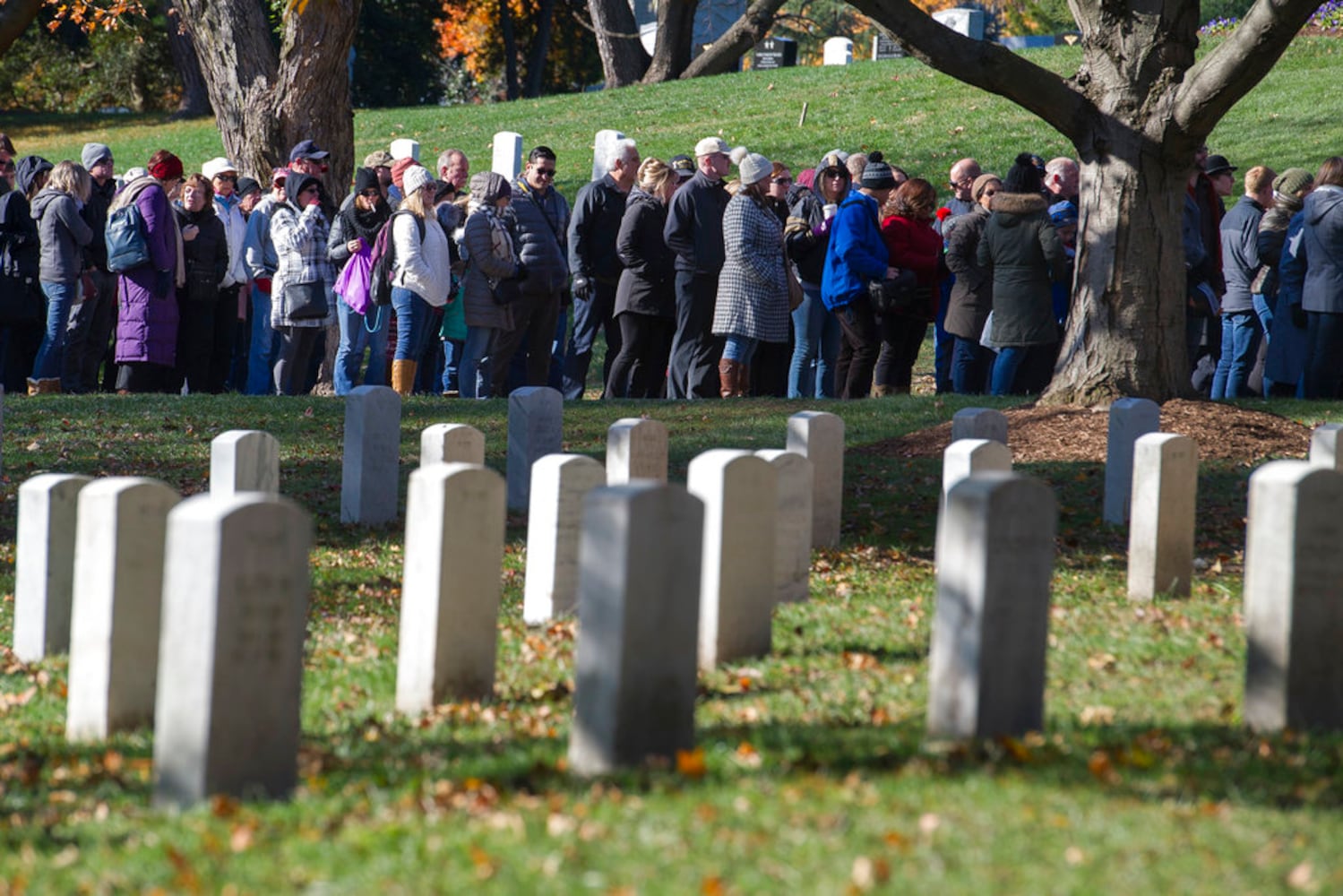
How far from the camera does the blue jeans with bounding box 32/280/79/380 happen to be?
13859 mm

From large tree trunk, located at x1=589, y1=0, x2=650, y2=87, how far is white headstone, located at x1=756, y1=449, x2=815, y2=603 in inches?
1366

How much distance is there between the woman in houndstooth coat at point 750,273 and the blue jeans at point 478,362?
1949mm

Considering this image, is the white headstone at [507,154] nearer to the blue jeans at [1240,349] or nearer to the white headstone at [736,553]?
the blue jeans at [1240,349]

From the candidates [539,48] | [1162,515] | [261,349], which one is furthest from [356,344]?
[539,48]

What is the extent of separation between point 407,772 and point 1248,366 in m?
12.1

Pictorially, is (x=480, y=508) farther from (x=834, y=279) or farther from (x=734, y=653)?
(x=834, y=279)

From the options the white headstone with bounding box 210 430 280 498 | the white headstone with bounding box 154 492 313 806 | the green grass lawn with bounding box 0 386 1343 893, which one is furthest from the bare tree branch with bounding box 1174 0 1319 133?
the white headstone with bounding box 154 492 313 806

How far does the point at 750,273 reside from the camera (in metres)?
13.4

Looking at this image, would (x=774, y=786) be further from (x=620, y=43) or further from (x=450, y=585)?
(x=620, y=43)

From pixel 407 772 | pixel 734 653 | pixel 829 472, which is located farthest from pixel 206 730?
pixel 829 472

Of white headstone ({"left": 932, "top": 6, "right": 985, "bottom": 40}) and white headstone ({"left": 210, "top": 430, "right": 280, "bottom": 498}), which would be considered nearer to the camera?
white headstone ({"left": 210, "top": 430, "right": 280, "bottom": 498})

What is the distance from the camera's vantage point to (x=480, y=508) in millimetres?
5512

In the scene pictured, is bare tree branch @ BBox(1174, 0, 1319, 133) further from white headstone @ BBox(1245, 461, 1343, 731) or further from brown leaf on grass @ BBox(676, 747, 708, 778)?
brown leaf on grass @ BBox(676, 747, 708, 778)

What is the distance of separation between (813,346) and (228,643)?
10985 mm
